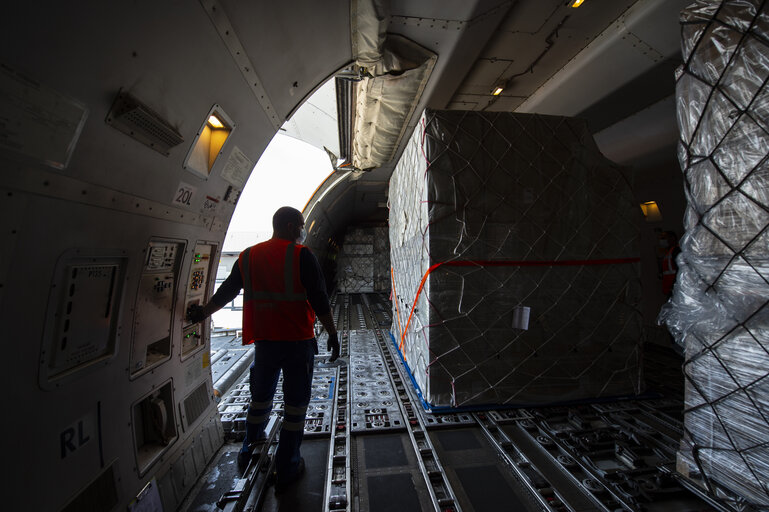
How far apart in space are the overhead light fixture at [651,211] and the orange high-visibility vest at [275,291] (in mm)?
5751

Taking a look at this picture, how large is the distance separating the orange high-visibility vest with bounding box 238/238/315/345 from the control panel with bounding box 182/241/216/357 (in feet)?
1.31

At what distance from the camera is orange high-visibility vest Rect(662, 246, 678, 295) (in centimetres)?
431

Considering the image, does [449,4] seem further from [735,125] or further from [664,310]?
[664,310]

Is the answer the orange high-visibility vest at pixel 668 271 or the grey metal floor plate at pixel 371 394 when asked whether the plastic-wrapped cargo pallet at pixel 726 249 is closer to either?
the grey metal floor plate at pixel 371 394

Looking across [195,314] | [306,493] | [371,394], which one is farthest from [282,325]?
[371,394]

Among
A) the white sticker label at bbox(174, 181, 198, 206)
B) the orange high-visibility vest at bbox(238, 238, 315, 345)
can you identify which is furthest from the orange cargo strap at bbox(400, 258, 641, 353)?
the white sticker label at bbox(174, 181, 198, 206)

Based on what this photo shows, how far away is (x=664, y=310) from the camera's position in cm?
210

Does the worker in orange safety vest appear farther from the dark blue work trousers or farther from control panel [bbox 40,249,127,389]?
control panel [bbox 40,249,127,389]

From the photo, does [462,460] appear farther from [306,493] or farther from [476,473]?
[306,493]

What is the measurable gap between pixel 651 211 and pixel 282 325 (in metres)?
5.97

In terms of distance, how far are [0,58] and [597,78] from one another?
4.75 m

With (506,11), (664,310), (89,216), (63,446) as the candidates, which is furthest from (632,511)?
(506,11)

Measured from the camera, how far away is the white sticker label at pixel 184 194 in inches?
69.4

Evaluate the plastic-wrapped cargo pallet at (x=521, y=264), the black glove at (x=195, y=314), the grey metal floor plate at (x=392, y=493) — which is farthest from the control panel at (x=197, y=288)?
the plastic-wrapped cargo pallet at (x=521, y=264)
